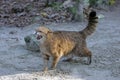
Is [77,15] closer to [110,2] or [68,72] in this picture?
[110,2]

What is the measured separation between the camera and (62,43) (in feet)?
20.4

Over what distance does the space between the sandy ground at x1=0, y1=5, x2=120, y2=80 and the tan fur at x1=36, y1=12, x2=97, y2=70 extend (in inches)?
9.6

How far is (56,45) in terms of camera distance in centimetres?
604

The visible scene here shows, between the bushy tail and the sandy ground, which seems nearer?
the sandy ground

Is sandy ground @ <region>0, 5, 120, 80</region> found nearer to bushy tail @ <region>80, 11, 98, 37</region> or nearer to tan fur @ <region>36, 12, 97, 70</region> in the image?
tan fur @ <region>36, 12, 97, 70</region>

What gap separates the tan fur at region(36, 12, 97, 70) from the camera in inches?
231

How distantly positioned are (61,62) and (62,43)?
572 millimetres

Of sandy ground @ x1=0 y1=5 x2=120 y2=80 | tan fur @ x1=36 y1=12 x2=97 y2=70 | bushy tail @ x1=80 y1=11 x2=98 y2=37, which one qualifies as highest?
bushy tail @ x1=80 y1=11 x2=98 y2=37

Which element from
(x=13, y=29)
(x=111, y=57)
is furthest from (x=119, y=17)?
(x=111, y=57)

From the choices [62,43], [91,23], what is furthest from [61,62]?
[91,23]

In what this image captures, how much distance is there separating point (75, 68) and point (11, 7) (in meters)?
5.78

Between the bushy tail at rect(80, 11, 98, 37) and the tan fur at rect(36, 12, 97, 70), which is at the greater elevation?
the bushy tail at rect(80, 11, 98, 37)

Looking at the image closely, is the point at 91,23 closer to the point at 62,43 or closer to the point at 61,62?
the point at 62,43

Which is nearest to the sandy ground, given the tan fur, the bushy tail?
the tan fur
